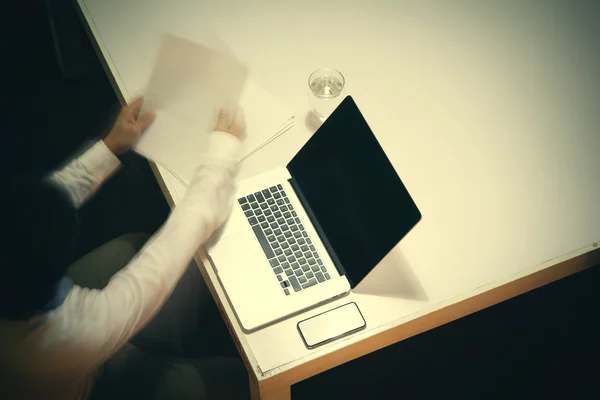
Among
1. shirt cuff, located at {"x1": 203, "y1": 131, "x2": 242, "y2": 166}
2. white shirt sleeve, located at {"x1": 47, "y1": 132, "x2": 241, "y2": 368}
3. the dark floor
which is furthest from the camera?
the dark floor

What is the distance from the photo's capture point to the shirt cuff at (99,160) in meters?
1.09

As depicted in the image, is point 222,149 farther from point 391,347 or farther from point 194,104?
point 391,347

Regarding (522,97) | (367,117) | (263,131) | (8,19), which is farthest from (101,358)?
(8,19)

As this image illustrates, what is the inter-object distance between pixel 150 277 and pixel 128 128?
0.37 m

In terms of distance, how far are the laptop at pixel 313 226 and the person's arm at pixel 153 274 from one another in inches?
2.2

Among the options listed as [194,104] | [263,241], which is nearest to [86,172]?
[194,104]

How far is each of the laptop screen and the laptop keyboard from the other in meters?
0.04

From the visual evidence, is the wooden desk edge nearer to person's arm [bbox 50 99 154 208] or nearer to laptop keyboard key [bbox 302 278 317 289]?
laptop keyboard key [bbox 302 278 317 289]

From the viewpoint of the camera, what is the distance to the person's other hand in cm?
109

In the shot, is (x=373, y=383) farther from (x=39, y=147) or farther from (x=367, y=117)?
(x=39, y=147)

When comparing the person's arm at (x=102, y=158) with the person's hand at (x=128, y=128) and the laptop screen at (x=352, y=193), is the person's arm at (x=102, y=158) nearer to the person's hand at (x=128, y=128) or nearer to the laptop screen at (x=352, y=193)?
the person's hand at (x=128, y=128)

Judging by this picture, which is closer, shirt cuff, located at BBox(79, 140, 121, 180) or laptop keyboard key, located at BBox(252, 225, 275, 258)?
laptop keyboard key, located at BBox(252, 225, 275, 258)

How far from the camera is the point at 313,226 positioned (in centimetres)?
102

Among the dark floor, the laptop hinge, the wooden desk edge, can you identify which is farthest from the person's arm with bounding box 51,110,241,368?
the dark floor
